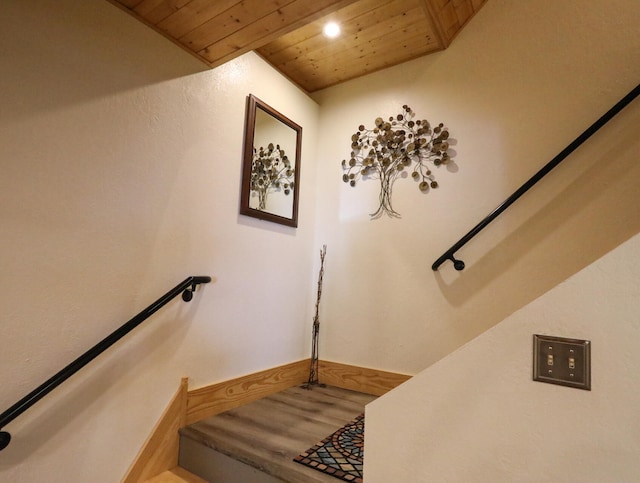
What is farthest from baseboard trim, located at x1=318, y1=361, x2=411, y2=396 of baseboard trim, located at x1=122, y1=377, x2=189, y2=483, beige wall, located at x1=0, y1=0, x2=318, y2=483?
baseboard trim, located at x1=122, y1=377, x2=189, y2=483

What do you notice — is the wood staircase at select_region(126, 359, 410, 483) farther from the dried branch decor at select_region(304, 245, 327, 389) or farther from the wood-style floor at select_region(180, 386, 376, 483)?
the dried branch decor at select_region(304, 245, 327, 389)

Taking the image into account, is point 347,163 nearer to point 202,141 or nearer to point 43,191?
point 202,141

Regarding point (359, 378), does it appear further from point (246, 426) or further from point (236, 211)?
point (236, 211)

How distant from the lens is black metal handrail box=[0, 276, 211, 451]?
1.06 m

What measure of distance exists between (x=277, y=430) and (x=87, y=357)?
901 millimetres

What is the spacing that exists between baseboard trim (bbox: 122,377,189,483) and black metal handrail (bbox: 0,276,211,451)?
43 centimetres

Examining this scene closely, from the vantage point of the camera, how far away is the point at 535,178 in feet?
5.80

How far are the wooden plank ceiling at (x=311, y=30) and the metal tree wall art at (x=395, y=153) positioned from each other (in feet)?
1.46

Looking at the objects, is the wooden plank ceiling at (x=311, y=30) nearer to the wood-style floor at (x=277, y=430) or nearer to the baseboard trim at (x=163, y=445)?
the baseboard trim at (x=163, y=445)

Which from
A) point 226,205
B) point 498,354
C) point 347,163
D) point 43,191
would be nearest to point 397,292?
point 347,163

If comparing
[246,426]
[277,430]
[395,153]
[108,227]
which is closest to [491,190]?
[395,153]

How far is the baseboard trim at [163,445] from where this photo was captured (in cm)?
143

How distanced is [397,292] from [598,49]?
1742mm

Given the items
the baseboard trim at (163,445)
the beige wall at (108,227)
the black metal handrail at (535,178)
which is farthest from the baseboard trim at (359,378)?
the baseboard trim at (163,445)
